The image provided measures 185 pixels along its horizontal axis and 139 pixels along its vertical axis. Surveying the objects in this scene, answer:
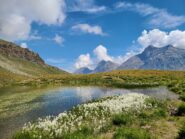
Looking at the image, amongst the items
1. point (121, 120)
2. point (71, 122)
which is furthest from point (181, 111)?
point (71, 122)

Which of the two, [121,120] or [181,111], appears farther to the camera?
[181,111]

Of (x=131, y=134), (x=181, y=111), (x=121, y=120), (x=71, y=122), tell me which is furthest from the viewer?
(x=181, y=111)

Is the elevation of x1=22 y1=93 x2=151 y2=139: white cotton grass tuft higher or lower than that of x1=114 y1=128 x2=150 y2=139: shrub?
higher

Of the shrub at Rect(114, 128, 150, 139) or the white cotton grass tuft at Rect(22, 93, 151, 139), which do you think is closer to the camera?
the shrub at Rect(114, 128, 150, 139)

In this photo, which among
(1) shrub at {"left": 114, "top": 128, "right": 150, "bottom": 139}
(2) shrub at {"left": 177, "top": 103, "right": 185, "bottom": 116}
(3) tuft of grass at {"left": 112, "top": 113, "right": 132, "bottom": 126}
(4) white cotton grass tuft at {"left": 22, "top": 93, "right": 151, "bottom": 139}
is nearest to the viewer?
(1) shrub at {"left": 114, "top": 128, "right": 150, "bottom": 139}

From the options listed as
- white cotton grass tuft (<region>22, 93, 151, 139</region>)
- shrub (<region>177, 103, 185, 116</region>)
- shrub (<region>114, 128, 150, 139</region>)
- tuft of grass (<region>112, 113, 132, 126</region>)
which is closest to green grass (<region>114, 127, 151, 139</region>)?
shrub (<region>114, 128, 150, 139</region>)

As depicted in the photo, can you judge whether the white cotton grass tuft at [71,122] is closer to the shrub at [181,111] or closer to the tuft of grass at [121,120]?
the tuft of grass at [121,120]

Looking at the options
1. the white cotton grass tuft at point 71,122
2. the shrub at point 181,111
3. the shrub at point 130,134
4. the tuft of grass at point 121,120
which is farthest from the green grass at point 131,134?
the shrub at point 181,111

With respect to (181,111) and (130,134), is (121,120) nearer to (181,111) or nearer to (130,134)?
(130,134)

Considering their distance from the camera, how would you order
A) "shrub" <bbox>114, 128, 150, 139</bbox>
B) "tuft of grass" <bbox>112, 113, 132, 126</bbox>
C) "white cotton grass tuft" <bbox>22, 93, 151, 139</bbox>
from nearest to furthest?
"shrub" <bbox>114, 128, 150, 139</bbox>
"white cotton grass tuft" <bbox>22, 93, 151, 139</bbox>
"tuft of grass" <bbox>112, 113, 132, 126</bbox>

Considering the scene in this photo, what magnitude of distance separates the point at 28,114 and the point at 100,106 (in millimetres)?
10416

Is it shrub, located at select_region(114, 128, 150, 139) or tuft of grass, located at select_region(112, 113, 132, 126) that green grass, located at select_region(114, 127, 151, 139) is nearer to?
shrub, located at select_region(114, 128, 150, 139)

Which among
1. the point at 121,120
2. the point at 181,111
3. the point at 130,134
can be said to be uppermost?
the point at 181,111

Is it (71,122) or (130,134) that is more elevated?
(71,122)
